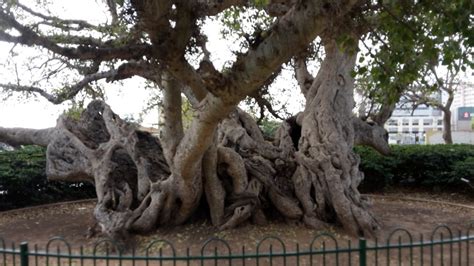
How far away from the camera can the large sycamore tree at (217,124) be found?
16.3 ft

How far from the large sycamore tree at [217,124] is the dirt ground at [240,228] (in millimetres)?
249

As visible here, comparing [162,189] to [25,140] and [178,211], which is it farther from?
[25,140]

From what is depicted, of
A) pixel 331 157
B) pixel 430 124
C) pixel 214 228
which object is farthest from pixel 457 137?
pixel 214 228

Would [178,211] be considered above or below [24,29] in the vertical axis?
below

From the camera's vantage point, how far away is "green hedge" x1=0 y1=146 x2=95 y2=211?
10972 mm

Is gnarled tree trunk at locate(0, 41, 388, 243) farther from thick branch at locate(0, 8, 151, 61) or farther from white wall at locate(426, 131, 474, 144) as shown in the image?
white wall at locate(426, 131, 474, 144)

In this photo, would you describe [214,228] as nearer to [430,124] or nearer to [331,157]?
[331,157]

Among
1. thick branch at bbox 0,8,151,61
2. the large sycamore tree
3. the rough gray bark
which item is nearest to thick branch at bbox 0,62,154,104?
the large sycamore tree

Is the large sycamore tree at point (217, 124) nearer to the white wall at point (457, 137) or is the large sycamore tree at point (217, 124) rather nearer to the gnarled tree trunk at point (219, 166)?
the gnarled tree trunk at point (219, 166)

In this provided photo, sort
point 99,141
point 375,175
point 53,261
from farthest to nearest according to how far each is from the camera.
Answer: point 375,175, point 99,141, point 53,261

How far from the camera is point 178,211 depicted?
778cm

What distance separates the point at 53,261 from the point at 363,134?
7.50 meters

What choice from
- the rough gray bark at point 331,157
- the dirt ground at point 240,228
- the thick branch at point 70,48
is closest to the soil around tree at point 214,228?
the dirt ground at point 240,228

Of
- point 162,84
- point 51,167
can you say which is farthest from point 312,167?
point 51,167
